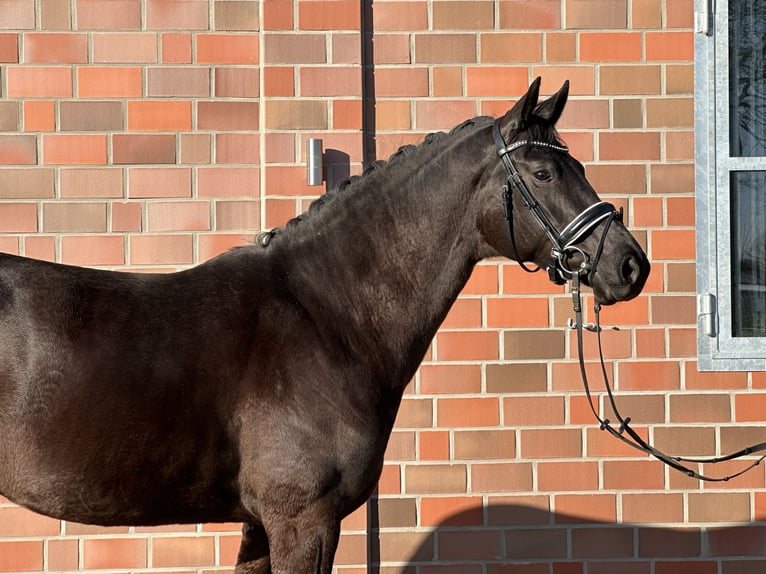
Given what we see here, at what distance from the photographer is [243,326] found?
9.39ft

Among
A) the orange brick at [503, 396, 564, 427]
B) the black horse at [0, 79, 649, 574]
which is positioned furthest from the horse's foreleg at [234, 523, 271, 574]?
the orange brick at [503, 396, 564, 427]

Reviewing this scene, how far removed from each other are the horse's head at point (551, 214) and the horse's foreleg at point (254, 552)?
123 centimetres

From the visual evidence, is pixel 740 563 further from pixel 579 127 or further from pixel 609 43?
pixel 609 43

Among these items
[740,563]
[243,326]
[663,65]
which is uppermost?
[663,65]

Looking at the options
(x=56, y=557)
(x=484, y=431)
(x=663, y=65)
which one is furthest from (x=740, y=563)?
(x=56, y=557)

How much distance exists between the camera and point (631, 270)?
2.81 metres

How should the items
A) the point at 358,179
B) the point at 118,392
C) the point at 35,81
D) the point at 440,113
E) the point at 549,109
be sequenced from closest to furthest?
the point at 118,392 < the point at 549,109 < the point at 358,179 < the point at 35,81 < the point at 440,113

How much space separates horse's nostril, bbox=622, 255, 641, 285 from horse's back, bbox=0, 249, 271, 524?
1118 millimetres

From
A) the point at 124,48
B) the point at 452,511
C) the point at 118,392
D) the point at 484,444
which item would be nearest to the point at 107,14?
the point at 124,48

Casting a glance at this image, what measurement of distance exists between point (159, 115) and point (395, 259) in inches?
65.7

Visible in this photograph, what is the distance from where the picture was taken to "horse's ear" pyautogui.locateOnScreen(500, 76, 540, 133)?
285 centimetres

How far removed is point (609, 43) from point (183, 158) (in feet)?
6.53

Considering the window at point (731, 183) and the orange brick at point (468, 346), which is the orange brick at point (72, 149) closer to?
the orange brick at point (468, 346)

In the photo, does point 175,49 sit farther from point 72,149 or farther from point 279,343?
point 279,343
